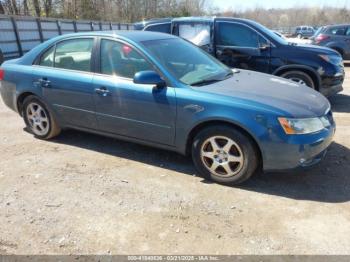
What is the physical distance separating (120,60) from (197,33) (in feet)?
12.5

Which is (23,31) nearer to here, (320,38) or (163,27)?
(163,27)

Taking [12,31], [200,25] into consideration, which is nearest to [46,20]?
[12,31]

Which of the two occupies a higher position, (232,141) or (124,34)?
(124,34)

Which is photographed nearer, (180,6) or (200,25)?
(200,25)

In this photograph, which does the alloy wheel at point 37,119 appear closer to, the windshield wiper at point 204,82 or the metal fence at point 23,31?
the windshield wiper at point 204,82

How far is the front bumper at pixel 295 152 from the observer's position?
3.43 meters

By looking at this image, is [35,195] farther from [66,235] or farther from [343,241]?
[343,241]

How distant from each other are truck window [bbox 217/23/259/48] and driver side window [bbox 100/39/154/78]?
3579mm

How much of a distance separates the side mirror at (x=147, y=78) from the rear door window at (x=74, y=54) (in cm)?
95

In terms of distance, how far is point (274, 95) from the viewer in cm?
379

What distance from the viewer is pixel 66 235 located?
3039 millimetres

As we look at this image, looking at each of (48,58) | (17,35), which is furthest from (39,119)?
(17,35)

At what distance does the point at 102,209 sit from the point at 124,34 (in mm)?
2214

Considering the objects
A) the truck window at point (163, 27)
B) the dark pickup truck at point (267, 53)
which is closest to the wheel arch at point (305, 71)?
the dark pickup truck at point (267, 53)
